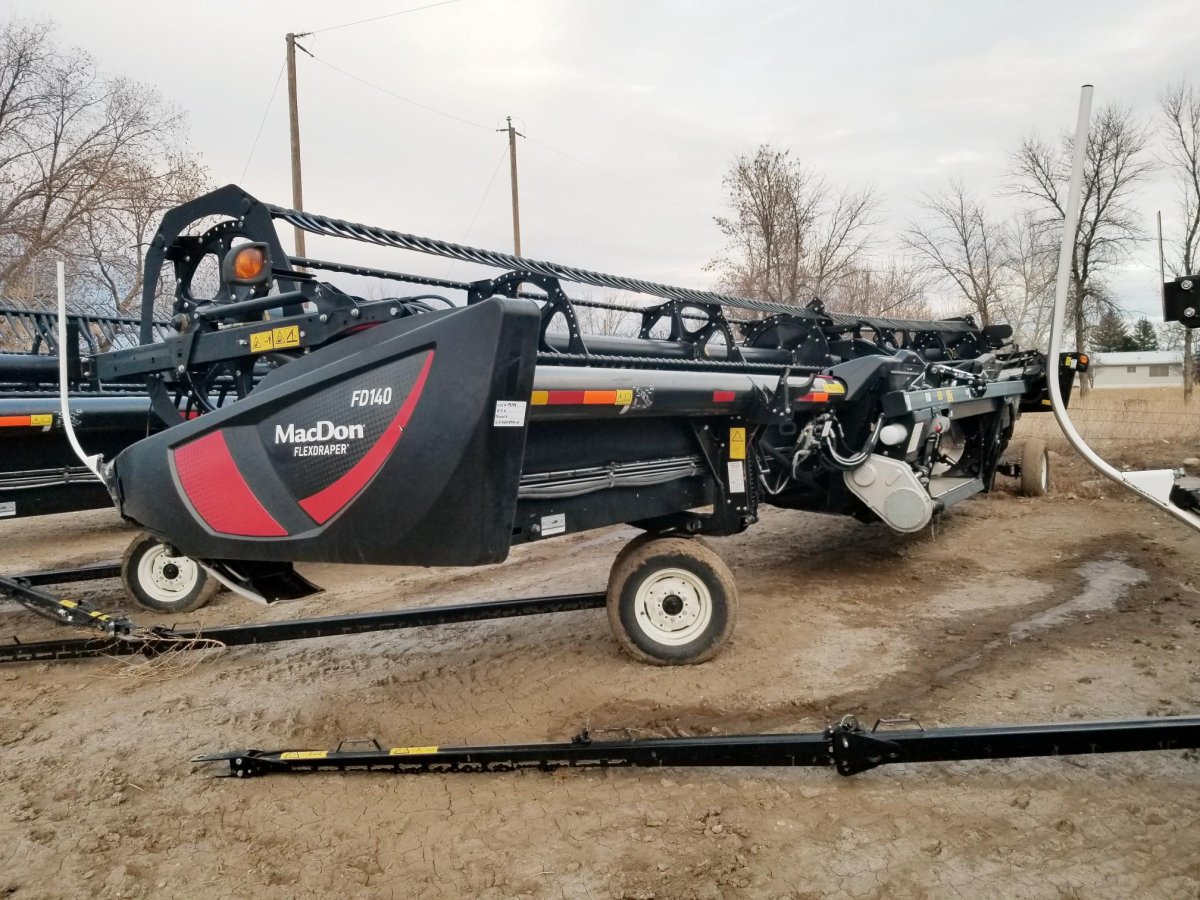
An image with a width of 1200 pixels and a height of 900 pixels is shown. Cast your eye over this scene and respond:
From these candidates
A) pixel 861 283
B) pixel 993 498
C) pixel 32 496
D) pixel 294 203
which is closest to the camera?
pixel 32 496

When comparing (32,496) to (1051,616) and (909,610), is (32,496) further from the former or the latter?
(1051,616)

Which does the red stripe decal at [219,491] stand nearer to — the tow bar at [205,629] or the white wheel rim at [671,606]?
the tow bar at [205,629]

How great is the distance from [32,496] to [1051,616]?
21.8 ft

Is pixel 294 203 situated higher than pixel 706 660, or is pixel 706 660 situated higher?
pixel 294 203

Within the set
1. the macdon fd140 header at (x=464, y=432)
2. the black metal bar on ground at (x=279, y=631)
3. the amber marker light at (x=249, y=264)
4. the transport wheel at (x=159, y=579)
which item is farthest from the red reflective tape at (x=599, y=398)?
the transport wheel at (x=159, y=579)

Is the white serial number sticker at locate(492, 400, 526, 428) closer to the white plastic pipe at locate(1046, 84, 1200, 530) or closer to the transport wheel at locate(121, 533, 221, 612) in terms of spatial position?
the white plastic pipe at locate(1046, 84, 1200, 530)

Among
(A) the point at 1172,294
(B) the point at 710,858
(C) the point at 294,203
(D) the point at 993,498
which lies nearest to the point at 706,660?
(B) the point at 710,858

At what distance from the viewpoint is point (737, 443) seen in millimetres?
4484

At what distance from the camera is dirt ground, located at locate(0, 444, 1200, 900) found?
256 cm

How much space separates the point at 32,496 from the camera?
18.7 ft

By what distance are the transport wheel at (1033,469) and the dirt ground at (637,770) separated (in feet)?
7.52

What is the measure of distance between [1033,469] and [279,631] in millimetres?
7371

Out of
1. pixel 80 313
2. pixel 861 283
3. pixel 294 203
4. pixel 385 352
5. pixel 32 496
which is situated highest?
pixel 294 203

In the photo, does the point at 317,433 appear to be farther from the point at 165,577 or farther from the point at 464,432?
the point at 165,577
